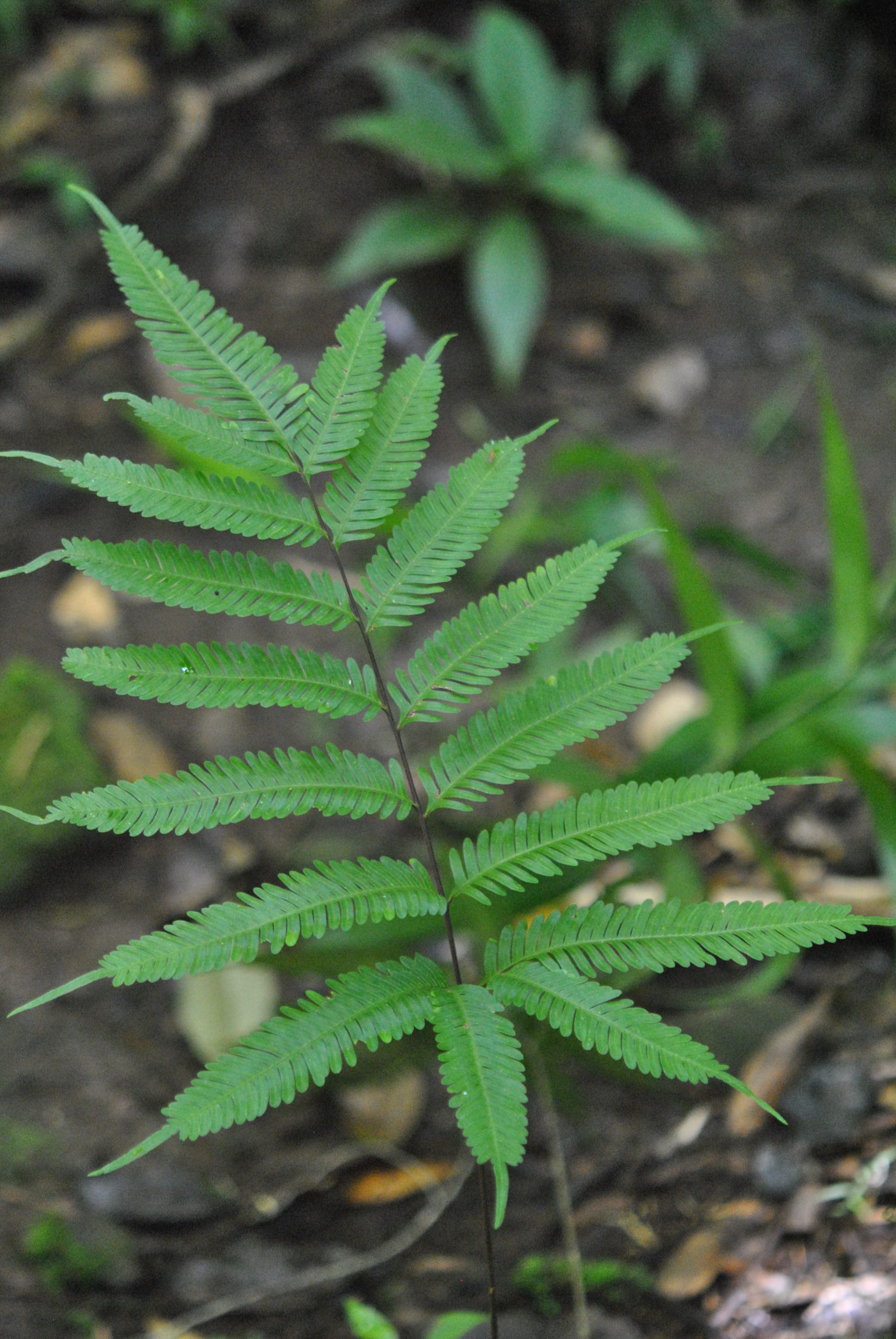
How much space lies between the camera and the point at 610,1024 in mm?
863

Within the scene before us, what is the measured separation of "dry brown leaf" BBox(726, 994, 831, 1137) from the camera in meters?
1.58

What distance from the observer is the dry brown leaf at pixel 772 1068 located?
158 cm

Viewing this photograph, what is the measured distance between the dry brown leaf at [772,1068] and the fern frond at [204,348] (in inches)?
48.3

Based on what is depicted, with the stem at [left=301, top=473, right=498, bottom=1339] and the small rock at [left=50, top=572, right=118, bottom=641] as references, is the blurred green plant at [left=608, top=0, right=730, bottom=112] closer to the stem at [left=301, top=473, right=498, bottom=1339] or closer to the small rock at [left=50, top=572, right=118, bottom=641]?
the small rock at [left=50, top=572, right=118, bottom=641]

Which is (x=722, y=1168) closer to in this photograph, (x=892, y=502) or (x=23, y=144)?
(x=892, y=502)

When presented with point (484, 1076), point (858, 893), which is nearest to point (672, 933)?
point (484, 1076)

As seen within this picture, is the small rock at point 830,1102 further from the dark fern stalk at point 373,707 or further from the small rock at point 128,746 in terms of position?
the small rock at point 128,746

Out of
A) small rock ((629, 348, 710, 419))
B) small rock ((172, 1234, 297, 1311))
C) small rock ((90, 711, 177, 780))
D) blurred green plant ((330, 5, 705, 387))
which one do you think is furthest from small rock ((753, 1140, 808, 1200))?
small rock ((629, 348, 710, 419))

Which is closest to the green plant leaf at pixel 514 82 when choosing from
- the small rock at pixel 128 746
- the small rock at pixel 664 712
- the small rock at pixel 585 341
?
the small rock at pixel 585 341

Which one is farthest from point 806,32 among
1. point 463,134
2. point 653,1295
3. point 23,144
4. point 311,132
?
point 653,1295

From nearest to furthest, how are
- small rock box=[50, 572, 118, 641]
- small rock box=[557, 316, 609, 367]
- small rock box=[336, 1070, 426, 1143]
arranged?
small rock box=[336, 1070, 426, 1143]
small rock box=[50, 572, 118, 641]
small rock box=[557, 316, 609, 367]

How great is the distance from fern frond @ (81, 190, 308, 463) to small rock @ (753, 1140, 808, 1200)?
1211 millimetres

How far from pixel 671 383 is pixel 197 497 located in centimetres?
277

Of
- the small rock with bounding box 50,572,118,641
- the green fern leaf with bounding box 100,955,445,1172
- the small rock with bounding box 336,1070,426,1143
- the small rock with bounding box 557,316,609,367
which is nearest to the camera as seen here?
the green fern leaf with bounding box 100,955,445,1172
